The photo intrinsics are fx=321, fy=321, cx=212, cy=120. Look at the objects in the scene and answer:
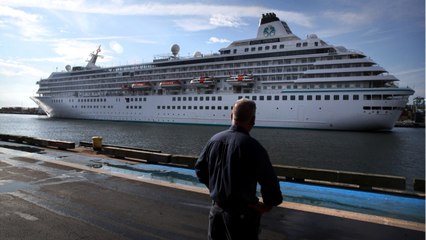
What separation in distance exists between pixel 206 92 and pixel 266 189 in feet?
190

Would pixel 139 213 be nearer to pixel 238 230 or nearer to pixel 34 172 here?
pixel 238 230

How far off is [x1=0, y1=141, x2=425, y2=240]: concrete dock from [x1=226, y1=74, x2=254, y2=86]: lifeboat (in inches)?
1897

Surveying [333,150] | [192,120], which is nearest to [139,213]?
[333,150]

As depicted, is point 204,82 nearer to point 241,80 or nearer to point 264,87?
point 241,80

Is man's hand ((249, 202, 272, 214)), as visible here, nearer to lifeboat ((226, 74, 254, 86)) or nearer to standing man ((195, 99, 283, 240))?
standing man ((195, 99, 283, 240))

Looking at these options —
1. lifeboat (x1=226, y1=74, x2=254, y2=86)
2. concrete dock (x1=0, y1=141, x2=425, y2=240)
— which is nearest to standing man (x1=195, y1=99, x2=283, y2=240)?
concrete dock (x1=0, y1=141, x2=425, y2=240)

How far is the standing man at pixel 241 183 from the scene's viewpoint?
2.69 meters

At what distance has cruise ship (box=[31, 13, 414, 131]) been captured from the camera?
46719mm

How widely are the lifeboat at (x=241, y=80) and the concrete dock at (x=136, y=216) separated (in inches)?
1897

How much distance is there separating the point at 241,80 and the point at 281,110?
9093 millimetres

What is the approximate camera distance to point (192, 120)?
2334 inches

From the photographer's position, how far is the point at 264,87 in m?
55.3

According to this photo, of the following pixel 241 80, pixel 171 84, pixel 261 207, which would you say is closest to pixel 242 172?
pixel 261 207

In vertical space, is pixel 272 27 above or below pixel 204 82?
above
